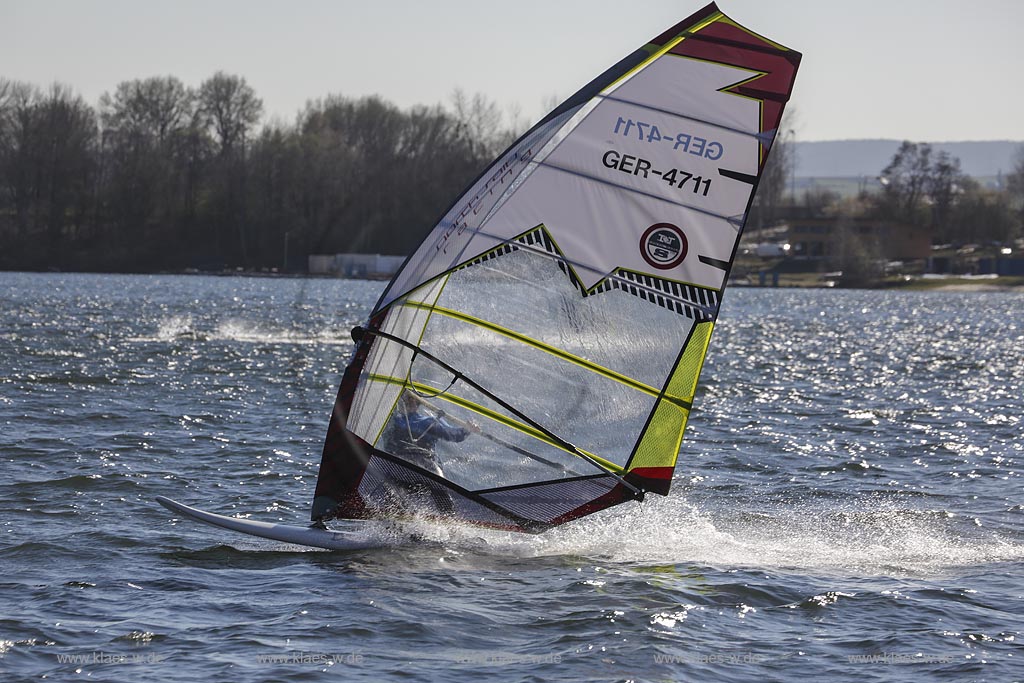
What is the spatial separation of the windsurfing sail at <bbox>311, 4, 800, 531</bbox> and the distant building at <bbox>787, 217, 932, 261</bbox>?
9770 cm

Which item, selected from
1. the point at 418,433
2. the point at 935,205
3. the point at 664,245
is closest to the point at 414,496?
the point at 418,433

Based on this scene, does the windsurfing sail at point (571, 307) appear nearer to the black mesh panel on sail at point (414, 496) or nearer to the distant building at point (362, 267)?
the black mesh panel on sail at point (414, 496)

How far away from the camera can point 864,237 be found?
105188 mm

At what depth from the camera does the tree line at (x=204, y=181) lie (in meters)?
89.7

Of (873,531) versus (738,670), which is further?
(873,531)

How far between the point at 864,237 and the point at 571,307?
101087 millimetres

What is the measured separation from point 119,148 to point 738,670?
307 ft

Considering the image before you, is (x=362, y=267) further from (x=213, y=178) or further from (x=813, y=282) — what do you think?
(x=813, y=282)

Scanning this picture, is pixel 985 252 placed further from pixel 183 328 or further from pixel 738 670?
pixel 738 670

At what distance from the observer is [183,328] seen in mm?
34531

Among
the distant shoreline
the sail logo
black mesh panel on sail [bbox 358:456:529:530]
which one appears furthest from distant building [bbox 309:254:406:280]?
the sail logo

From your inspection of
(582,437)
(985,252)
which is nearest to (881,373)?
(582,437)

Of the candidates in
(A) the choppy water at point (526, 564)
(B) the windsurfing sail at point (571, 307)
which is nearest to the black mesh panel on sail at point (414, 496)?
(B) the windsurfing sail at point (571, 307)

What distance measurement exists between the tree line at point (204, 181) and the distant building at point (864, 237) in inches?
1066
